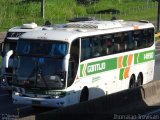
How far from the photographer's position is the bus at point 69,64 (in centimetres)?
1905

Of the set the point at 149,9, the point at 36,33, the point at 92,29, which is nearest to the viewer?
the point at 36,33

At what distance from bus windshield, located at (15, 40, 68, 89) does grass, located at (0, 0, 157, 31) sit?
127ft

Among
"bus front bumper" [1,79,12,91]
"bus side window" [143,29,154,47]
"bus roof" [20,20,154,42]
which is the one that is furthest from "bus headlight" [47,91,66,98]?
"bus side window" [143,29,154,47]

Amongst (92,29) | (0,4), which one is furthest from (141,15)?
(92,29)

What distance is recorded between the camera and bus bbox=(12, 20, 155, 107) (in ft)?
62.5

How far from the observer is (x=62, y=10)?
73375 mm

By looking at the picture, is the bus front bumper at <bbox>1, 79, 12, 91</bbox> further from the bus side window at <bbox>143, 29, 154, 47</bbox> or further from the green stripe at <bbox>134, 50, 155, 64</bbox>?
the bus side window at <bbox>143, 29, 154, 47</bbox>

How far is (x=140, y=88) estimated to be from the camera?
61.7 ft

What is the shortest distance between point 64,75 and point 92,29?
3.48 metres

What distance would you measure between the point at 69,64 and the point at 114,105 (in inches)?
99.5

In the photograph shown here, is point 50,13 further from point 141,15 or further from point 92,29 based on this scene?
point 92,29

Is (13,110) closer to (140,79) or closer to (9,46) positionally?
(9,46)

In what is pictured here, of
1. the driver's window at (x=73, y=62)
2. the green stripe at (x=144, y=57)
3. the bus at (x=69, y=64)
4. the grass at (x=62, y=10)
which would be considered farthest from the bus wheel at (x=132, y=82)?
the grass at (x=62, y=10)

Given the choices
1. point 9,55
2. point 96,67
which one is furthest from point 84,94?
point 9,55
